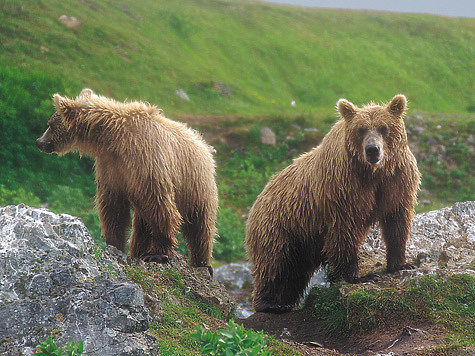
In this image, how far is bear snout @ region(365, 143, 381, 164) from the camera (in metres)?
6.54

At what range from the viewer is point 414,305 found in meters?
6.31

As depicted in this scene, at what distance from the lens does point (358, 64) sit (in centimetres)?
2728

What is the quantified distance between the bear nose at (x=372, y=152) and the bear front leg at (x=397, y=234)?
3.42 feet

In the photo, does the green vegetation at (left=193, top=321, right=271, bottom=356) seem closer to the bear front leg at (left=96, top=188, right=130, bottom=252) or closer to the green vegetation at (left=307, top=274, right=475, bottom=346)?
the green vegetation at (left=307, top=274, right=475, bottom=346)

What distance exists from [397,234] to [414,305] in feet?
4.29

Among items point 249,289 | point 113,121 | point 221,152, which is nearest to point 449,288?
point 113,121

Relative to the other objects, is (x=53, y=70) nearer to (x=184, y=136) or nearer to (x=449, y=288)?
(x=184, y=136)

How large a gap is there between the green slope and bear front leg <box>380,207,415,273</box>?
12.3 metres

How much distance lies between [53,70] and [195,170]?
38.1ft

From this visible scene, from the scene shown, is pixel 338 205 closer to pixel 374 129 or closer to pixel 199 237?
pixel 374 129

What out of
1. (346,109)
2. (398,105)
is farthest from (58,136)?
(398,105)

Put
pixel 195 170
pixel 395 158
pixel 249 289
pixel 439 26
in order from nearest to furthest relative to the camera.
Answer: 1. pixel 395 158
2. pixel 195 170
3. pixel 249 289
4. pixel 439 26

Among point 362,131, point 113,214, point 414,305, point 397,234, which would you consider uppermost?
point 362,131

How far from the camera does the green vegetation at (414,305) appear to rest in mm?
6152
